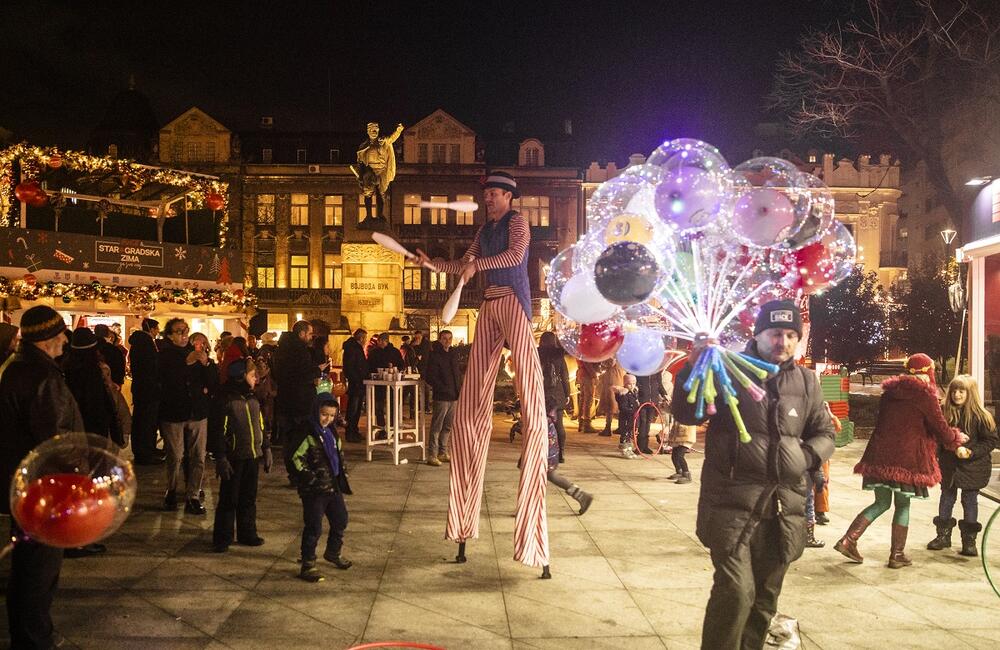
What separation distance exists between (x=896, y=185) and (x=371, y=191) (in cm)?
4420

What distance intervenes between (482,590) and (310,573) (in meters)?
1.18

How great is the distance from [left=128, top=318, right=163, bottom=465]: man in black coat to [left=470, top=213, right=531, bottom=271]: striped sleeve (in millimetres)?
6340

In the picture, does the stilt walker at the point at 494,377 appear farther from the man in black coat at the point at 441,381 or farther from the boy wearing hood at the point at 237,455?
the man in black coat at the point at 441,381

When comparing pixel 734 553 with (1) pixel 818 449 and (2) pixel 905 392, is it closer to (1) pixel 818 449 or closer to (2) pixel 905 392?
(1) pixel 818 449

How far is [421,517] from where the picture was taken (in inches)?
280

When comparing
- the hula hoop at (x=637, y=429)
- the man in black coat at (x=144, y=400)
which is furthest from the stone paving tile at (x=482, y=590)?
the hula hoop at (x=637, y=429)

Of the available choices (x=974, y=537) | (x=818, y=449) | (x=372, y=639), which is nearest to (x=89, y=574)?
(x=372, y=639)

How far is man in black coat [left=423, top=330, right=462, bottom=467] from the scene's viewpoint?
34.4 feet

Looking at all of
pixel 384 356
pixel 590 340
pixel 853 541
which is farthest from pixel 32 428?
pixel 384 356

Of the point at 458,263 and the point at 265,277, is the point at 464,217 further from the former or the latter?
the point at 458,263

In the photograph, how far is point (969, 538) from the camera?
19.9 feet

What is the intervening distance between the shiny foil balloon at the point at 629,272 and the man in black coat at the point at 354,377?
9295 millimetres

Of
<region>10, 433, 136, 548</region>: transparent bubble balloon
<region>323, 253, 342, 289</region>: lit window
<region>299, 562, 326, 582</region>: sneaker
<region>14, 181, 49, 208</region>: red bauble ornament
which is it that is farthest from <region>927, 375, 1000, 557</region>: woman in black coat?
<region>323, 253, 342, 289</region>: lit window

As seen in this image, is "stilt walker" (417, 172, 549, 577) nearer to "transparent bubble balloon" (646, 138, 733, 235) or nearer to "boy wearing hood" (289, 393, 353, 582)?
"boy wearing hood" (289, 393, 353, 582)
